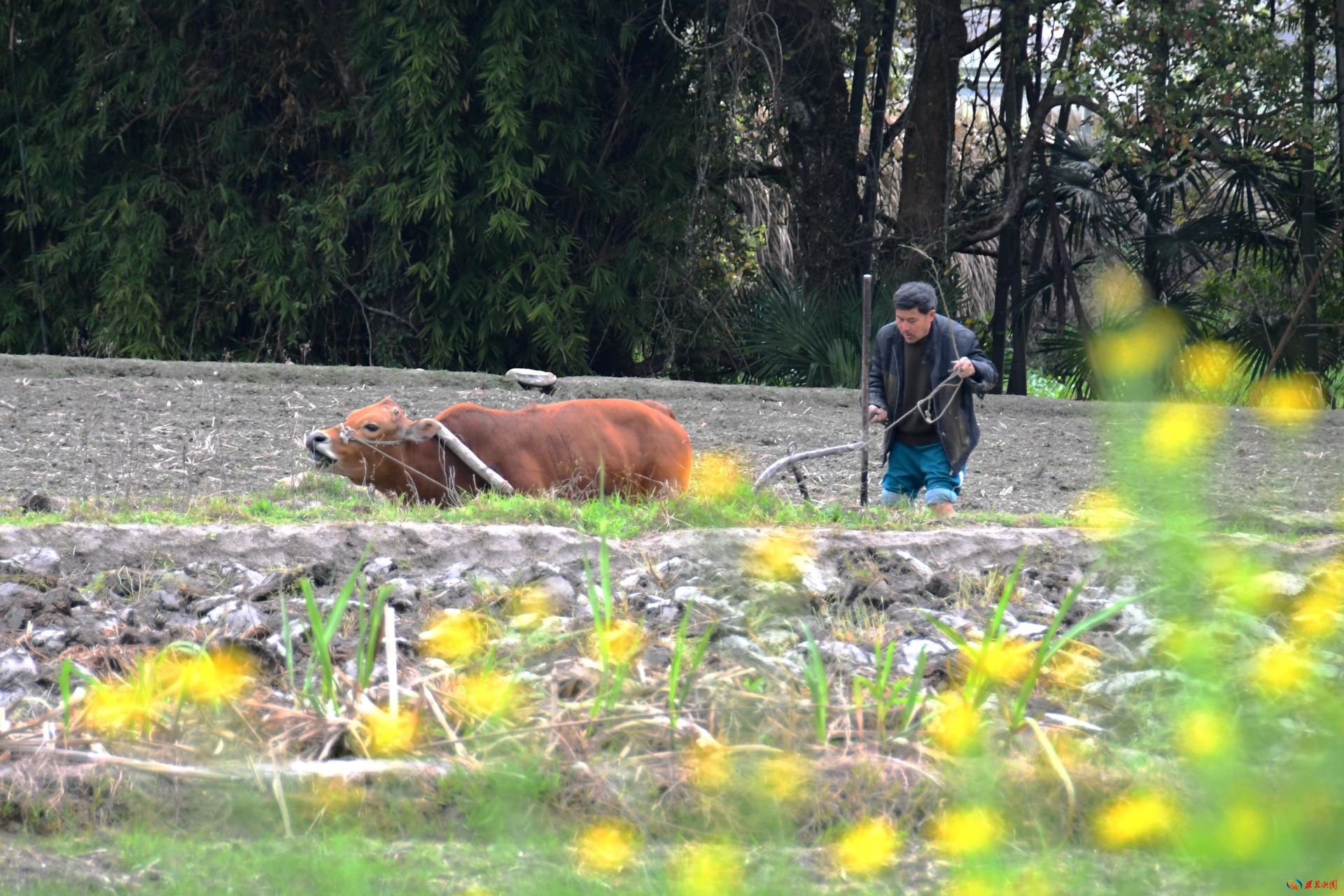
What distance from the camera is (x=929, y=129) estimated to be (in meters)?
12.1

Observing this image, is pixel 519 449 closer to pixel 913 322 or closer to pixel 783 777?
pixel 913 322

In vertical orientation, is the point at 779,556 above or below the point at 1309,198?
below

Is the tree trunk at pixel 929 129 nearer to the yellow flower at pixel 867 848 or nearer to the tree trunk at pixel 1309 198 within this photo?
the tree trunk at pixel 1309 198

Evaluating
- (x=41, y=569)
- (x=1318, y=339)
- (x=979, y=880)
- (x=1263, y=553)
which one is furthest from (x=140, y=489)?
(x=1318, y=339)

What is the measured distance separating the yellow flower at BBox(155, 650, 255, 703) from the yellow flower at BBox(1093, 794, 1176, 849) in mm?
1526

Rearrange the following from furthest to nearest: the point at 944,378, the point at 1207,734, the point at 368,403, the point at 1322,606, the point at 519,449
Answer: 1. the point at 368,403
2. the point at 944,378
3. the point at 519,449
4. the point at 1322,606
5. the point at 1207,734

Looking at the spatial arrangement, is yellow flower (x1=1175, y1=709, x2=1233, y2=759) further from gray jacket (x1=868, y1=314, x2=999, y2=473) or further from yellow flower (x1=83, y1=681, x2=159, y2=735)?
gray jacket (x1=868, y1=314, x2=999, y2=473)

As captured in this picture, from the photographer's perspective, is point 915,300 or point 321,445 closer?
point 321,445

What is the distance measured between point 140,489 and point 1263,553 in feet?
13.8

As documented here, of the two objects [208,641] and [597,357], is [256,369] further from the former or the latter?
[208,641]

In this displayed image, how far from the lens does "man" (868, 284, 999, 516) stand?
18.5ft

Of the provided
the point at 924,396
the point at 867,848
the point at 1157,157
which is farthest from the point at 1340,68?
the point at 867,848

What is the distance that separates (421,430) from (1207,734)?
4054 millimetres

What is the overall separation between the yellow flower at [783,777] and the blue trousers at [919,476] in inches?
129
